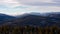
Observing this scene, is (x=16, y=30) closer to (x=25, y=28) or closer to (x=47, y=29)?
(x=25, y=28)

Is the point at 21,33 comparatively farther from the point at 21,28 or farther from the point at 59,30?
the point at 59,30

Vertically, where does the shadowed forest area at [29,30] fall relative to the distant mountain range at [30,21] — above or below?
above

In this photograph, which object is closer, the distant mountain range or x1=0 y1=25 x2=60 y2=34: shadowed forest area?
x1=0 y1=25 x2=60 y2=34: shadowed forest area

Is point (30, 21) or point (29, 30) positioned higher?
point (29, 30)

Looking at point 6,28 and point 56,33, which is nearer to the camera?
point 56,33

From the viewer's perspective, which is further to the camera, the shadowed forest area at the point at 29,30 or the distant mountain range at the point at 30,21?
the distant mountain range at the point at 30,21

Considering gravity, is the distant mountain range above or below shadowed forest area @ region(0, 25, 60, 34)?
below

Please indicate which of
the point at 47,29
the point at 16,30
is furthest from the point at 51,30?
the point at 16,30

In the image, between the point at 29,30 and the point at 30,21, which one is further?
the point at 30,21

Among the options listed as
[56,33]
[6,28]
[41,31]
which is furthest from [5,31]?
[56,33]
